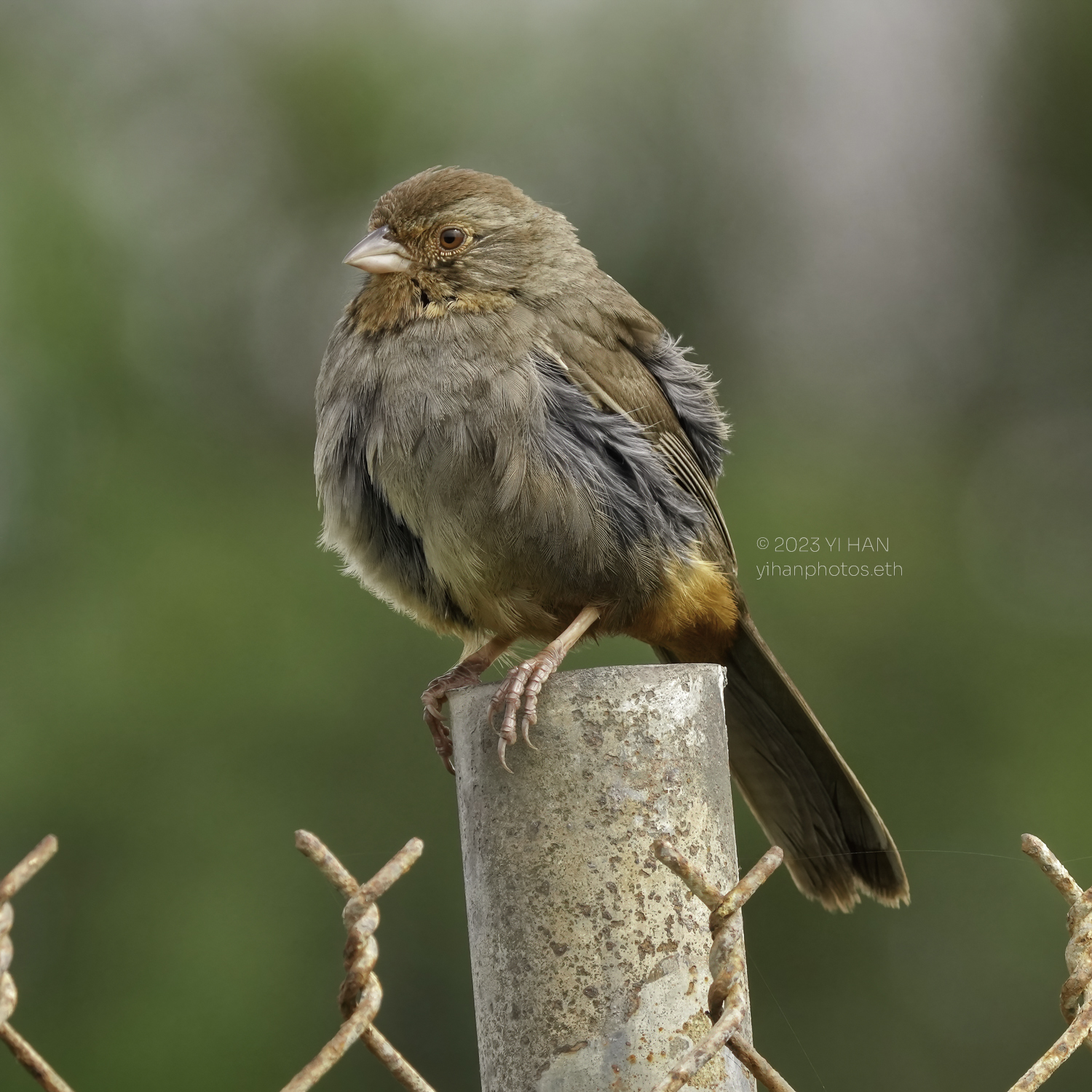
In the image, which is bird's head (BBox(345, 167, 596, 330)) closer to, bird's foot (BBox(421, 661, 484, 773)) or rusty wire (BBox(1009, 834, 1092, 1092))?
bird's foot (BBox(421, 661, 484, 773))

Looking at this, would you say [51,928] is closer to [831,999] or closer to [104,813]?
[104,813]

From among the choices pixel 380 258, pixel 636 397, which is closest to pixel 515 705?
pixel 636 397

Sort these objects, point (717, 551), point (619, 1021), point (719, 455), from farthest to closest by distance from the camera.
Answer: point (719, 455) < point (717, 551) < point (619, 1021)

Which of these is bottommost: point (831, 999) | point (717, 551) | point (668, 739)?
point (831, 999)

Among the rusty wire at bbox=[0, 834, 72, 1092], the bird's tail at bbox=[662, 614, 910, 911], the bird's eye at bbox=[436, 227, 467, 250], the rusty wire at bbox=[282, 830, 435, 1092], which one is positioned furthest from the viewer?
the bird's eye at bbox=[436, 227, 467, 250]

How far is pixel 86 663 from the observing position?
23.9 ft

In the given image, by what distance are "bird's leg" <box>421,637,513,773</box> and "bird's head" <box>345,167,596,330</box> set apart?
32.2 inches

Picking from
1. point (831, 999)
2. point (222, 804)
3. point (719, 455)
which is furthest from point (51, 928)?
point (719, 455)

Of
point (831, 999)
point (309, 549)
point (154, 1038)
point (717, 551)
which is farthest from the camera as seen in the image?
point (309, 549)

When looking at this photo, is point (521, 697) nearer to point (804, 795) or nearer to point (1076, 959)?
point (1076, 959)

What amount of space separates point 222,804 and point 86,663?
1.02 meters

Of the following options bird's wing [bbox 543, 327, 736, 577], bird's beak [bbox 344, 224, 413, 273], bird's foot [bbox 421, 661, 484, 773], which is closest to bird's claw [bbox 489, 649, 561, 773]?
bird's foot [bbox 421, 661, 484, 773]

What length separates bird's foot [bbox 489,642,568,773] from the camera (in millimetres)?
2189

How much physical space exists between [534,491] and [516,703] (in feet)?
3.11
